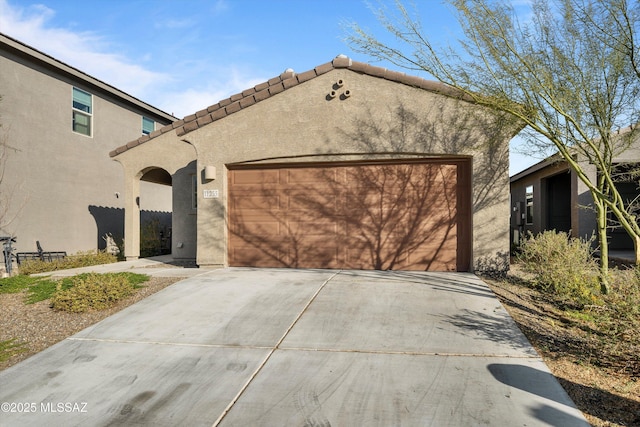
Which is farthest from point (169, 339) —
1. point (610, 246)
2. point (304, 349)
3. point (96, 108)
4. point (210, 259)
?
point (610, 246)

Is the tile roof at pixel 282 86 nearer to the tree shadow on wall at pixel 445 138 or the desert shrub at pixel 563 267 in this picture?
the tree shadow on wall at pixel 445 138

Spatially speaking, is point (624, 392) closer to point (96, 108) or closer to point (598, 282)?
point (598, 282)

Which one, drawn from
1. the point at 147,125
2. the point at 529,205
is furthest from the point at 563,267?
the point at 147,125

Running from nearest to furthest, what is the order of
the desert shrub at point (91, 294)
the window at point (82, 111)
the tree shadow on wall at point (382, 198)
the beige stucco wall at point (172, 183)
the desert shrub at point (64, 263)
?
1. the desert shrub at point (91, 294)
2. the tree shadow on wall at point (382, 198)
3. the desert shrub at point (64, 263)
4. the beige stucco wall at point (172, 183)
5. the window at point (82, 111)

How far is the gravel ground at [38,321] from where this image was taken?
514 cm

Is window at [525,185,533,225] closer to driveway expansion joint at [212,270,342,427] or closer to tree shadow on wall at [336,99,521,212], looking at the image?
tree shadow on wall at [336,99,521,212]

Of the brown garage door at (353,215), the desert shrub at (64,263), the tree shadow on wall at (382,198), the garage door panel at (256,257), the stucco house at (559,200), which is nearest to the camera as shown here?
the tree shadow on wall at (382,198)

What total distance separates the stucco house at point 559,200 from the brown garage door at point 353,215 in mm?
3261

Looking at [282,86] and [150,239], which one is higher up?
[282,86]

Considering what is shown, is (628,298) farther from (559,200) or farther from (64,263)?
(559,200)

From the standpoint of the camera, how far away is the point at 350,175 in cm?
938

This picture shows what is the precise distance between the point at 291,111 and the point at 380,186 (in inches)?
105

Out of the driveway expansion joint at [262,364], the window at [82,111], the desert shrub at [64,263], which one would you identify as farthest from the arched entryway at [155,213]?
the driveway expansion joint at [262,364]

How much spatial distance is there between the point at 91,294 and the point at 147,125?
1369 cm
